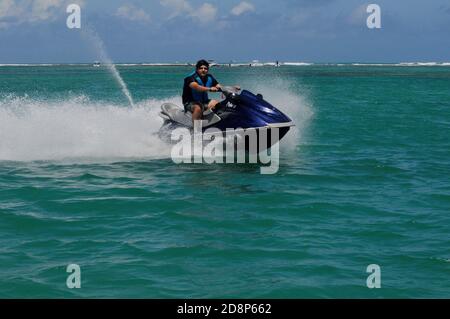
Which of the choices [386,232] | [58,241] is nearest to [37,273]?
[58,241]

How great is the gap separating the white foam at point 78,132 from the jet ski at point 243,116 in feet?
4.45

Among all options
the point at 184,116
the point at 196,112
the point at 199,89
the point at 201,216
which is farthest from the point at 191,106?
the point at 201,216

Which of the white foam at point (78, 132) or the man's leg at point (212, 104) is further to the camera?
the white foam at point (78, 132)

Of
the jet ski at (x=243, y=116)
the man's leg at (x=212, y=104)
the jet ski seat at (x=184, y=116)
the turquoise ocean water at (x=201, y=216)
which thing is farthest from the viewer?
the man's leg at (x=212, y=104)

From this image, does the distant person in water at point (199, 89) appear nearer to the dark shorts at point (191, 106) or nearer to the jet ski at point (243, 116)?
the dark shorts at point (191, 106)

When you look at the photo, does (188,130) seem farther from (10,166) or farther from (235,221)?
(235,221)

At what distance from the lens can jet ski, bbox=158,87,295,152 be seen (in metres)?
12.1

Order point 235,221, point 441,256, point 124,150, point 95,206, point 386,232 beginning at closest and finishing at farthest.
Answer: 1. point 441,256
2. point 386,232
3. point 235,221
4. point 95,206
5. point 124,150

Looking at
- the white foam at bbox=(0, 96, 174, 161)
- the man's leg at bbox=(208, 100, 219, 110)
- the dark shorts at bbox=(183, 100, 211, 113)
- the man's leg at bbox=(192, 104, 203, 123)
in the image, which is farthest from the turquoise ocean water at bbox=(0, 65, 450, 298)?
the man's leg at bbox=(208, 100, 219, 110)

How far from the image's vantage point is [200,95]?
12734 millimetres

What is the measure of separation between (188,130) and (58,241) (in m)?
5.78

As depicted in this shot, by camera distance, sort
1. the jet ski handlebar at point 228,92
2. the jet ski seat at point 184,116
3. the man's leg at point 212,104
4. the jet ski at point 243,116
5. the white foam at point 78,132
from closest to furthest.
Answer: the jet ski at point 243,116, the jet ski handlebar at point 228,92, the jet ski seat at point 184,116, the man's leg at point 212,104, the white foam at point 78,132

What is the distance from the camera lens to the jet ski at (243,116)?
12.1 meters

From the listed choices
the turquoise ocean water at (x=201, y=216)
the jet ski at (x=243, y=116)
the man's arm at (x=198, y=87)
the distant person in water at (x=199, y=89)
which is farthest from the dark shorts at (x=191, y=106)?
the turquoise ocean water at (x=201, y=216)
